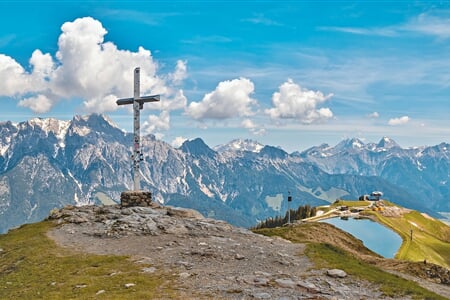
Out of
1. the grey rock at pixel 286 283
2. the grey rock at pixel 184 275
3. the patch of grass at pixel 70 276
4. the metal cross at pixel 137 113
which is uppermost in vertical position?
the metal cross at pixel 137 113

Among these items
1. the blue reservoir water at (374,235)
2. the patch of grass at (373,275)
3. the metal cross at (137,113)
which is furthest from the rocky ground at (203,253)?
the blue reservoir water at (374,235)

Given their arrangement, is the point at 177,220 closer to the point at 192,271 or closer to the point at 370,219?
the point at 192,271

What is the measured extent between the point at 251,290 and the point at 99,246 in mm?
18959

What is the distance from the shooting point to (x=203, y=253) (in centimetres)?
3091

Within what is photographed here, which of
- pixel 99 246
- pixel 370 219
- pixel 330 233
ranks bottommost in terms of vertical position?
pixel 370 219

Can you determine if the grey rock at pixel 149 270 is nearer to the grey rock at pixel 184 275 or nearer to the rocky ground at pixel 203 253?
the rocky ground at pixel 203 253

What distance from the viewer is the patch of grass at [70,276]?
74.7ft

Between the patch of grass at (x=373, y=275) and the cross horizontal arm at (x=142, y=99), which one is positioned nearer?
the patch of grass at (x=373, y=275)

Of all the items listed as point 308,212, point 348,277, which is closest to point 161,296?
point 348,277

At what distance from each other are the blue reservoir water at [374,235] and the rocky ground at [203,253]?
7586 cm

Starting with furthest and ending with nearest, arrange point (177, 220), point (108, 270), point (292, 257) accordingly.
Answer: point (177, 220)
point (292, 257)
point (108, 270)

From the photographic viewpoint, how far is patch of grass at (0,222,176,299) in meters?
22.8

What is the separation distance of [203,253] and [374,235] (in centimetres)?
11552

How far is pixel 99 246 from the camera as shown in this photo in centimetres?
3606
